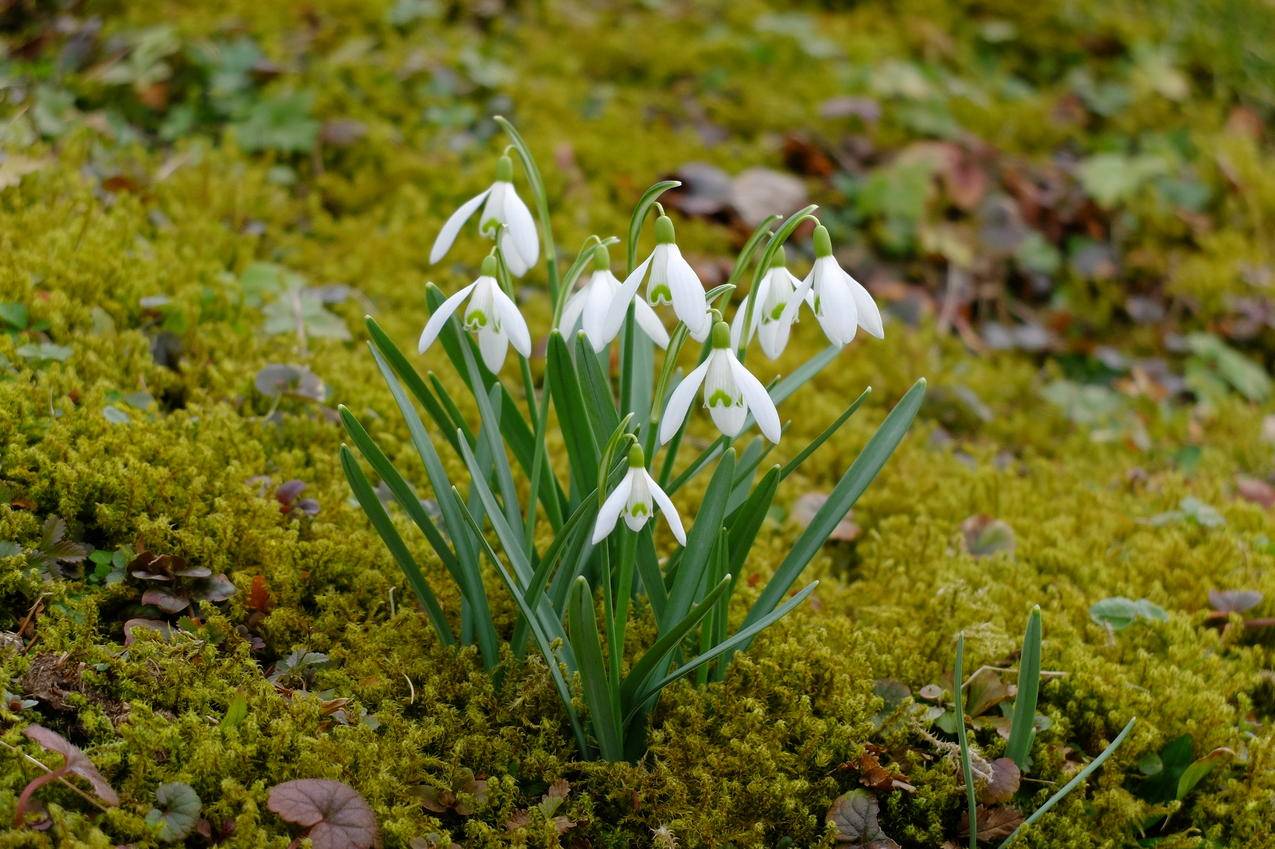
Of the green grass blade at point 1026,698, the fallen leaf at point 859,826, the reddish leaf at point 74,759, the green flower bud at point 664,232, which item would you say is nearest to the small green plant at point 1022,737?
the green grass blade at point 1026,698

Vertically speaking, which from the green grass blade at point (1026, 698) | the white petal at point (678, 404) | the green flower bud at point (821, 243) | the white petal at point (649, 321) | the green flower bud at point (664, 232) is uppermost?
the green flower bud at point (664, 232)

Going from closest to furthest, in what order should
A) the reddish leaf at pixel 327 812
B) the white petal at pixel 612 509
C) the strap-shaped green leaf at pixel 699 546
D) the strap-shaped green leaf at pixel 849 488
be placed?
the white petal at pixel 612 509, the reddish leaf at pixel 327 812, the strap-shaped green leaf at pixel 699 546, the strap-shaped green leaf at pixel 849 488

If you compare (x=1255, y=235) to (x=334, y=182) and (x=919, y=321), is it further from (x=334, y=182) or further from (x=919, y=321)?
(x=334, y=182)

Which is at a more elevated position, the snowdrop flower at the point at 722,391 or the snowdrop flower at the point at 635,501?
the snowdrop flower at the point at 722,391

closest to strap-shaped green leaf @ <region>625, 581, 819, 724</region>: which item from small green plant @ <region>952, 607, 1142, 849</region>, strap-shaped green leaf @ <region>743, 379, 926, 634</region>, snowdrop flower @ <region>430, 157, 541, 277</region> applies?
strap-shaped green leaf @ <region>743, 379, 926, 634</region>

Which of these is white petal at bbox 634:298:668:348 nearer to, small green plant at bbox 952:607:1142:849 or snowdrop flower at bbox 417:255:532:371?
snowdrop flower at bbox 417:255:532:371

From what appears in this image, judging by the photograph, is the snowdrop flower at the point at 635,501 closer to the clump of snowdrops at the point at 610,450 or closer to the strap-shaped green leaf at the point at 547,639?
the clump of snowdrops at the point at 610,450
